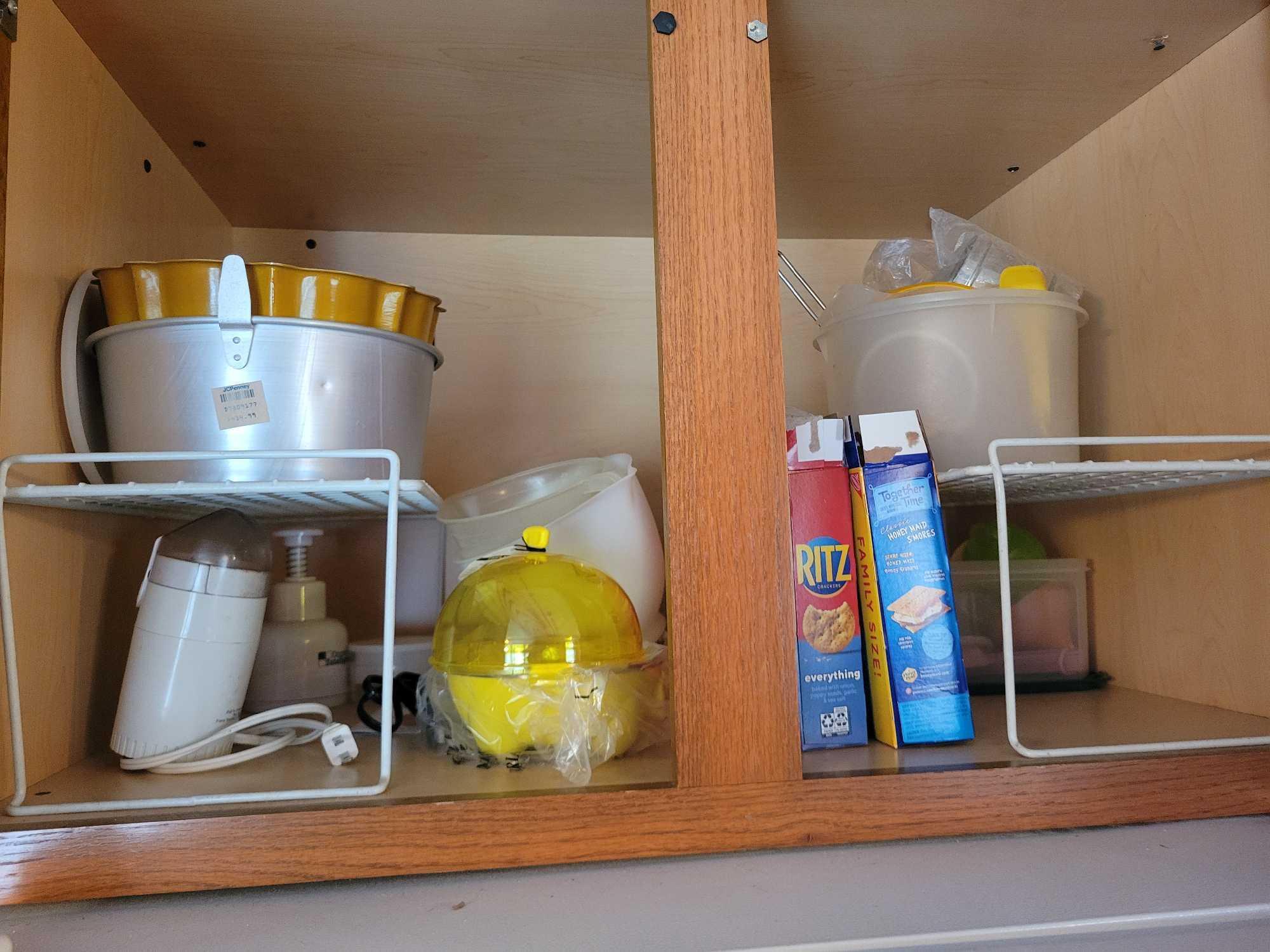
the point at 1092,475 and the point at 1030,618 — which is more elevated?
the point at 1092,475

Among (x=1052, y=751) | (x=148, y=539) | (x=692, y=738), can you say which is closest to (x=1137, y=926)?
(x=1052, y=751)

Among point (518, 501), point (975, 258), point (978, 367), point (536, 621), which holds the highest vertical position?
point (975, 258)

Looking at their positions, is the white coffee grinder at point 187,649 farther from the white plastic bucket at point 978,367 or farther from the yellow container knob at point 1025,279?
the yellow container knob at point 1025,279

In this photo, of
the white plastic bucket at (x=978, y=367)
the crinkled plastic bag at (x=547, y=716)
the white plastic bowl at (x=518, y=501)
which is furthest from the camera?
the white plastic bowl at (x=518, y=501)

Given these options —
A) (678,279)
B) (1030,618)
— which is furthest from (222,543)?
(1030,618)

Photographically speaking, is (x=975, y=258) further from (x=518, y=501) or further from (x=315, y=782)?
(x=315, y=782)

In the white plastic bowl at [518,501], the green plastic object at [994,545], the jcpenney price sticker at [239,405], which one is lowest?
the green plastic object at [994,545]

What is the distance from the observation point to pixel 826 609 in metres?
0.74

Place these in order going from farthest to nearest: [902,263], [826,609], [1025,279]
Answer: [902,263], [1025,279], [826,609]

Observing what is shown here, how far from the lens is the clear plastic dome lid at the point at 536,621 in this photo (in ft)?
2.34

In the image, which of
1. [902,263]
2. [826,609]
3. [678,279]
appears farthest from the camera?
[902,263]

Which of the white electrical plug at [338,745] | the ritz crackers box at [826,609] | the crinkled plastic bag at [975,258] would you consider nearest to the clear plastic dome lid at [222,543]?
the white electrical plug at [338,745]

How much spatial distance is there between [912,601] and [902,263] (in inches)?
17.0

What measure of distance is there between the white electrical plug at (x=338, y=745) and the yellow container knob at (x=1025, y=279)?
727 mm
